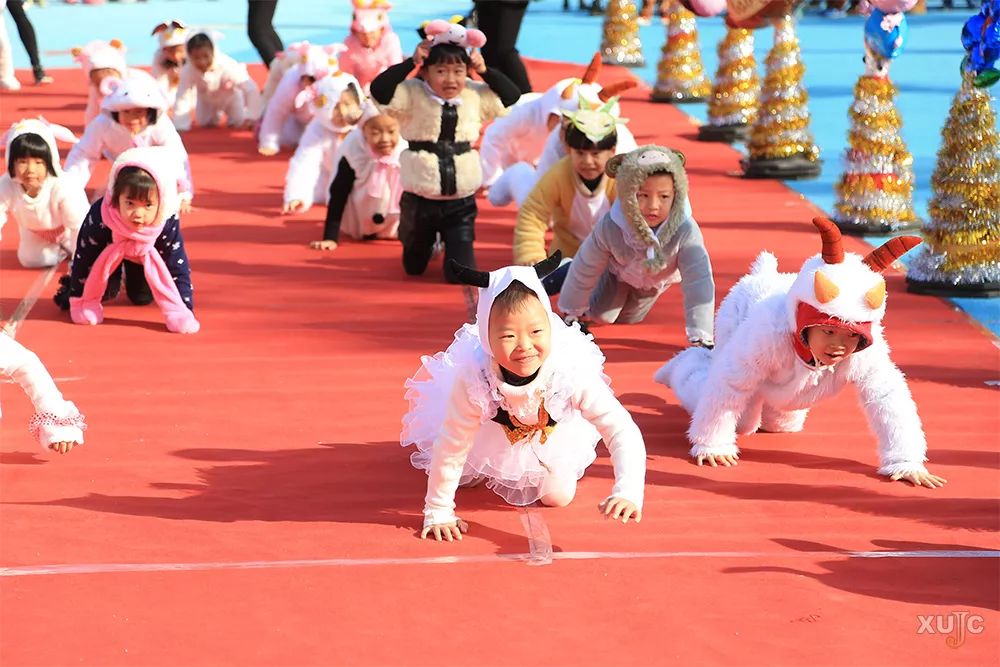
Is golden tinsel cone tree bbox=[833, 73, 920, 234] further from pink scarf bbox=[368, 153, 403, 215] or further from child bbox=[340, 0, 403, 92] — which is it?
child bbox=[340, 0, 403, 92]

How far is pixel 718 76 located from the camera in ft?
36.1

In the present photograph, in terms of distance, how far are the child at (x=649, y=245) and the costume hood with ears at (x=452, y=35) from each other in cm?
123

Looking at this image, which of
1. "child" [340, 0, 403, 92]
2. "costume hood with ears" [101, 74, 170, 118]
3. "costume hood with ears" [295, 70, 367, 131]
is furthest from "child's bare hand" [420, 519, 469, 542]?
"child" [340, 0, 403, 92]

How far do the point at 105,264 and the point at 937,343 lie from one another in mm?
3512

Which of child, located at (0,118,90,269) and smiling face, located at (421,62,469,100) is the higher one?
smiling face, located at (421,62,469,100)

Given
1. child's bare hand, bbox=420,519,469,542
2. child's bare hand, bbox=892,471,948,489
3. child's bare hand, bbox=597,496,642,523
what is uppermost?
child's bare hand, bbox=597,496,642,523

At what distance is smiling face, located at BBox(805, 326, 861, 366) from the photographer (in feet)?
14.0

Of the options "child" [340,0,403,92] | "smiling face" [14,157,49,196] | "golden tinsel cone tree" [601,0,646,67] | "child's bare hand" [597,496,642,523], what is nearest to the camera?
"child's bare hand" [597,496,642,523]

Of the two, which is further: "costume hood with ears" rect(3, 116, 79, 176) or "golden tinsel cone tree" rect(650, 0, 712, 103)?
"golden tinsel cone tree" rect(650, 0, 712, 103)

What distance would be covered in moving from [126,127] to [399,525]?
4.39m

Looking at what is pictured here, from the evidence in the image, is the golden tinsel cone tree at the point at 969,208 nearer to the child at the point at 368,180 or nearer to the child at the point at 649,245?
the child at the point at 649,245

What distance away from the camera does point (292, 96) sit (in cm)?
1051

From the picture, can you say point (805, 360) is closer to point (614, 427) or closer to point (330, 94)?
point (614, 427)

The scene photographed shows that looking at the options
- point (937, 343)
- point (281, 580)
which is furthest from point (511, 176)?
point (281, 580)
